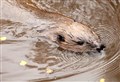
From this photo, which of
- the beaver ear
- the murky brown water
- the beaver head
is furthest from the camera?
the beaver ear

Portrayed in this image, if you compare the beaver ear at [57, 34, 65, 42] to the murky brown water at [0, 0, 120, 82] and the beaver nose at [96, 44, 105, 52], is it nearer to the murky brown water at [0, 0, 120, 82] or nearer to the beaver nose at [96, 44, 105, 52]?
the murky brown water at [0, 0, 120, 82]

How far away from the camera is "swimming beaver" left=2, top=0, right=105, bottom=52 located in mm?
5008

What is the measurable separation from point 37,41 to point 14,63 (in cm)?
64

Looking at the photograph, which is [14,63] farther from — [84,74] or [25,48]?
[84,74]

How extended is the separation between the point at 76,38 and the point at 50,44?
1.50 ft

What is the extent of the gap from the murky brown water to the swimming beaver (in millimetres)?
16

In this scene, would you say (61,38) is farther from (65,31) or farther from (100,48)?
(100,48)

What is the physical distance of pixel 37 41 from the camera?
535cm

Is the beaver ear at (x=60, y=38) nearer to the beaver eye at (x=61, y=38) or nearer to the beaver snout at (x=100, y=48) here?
the beaver eye at (x=61, y=38)

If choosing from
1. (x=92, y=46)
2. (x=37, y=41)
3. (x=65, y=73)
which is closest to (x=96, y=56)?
(x=92, y=46)

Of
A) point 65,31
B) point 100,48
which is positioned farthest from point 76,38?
point 100,48

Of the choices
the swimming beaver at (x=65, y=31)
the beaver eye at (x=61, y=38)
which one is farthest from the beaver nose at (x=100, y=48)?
the beaver eye at (x=61, y=38)

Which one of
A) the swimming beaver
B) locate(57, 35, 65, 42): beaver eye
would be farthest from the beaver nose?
locate(57, 35, 65, 42): beaver eye

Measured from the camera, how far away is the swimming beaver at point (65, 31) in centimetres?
501
